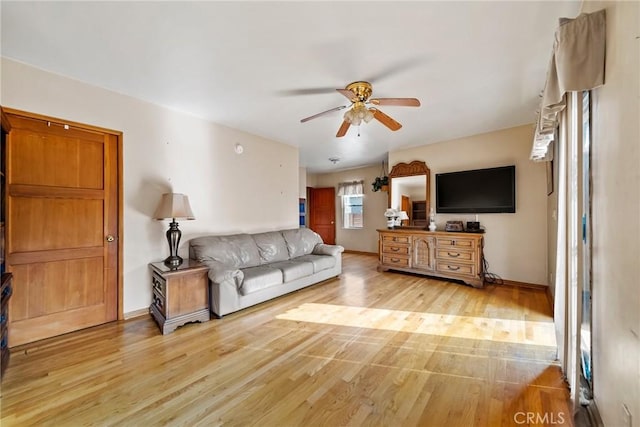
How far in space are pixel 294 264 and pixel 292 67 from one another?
249 cm

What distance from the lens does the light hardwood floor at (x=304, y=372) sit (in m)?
1.49

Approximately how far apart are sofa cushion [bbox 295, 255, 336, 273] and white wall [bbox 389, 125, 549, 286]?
2.47m

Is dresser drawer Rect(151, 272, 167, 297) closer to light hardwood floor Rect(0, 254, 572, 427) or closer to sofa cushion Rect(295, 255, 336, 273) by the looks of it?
light hardwood floor Rect(0, 254, 572, 427)

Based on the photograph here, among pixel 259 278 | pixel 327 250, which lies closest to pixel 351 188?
pixel 327 250

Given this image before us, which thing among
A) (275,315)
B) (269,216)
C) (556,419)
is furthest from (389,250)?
(556,419)

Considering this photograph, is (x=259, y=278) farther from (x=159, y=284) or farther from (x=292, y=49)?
(x=292, y=49)

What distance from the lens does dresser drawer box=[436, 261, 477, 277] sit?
12.8ft

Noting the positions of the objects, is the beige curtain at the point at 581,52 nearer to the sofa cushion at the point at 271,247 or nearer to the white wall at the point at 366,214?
the sofa cushion at the point at 271,247

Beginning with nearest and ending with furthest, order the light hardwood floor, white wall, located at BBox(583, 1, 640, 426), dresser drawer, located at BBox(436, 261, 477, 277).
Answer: white wall, located at BBox(583, 1, 640, 426) < the light hardwood floor < dresser drawer, located at BBox(436, 261, 477, 277)

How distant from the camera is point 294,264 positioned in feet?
12.1

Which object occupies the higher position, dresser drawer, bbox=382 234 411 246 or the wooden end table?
dresser drawer, bbox=382 234 411 246

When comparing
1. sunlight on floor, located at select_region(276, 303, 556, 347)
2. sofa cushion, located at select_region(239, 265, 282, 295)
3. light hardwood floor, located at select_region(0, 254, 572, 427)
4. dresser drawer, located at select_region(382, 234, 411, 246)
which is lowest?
light hardwood floor, located at select_region(0, 254, 572, 427)

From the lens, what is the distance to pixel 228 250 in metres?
3.36

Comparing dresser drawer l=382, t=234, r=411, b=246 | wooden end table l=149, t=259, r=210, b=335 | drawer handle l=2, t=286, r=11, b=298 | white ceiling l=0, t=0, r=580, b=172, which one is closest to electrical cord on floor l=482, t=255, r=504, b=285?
dresser drawer l=382, t=234, r=411, b=246
